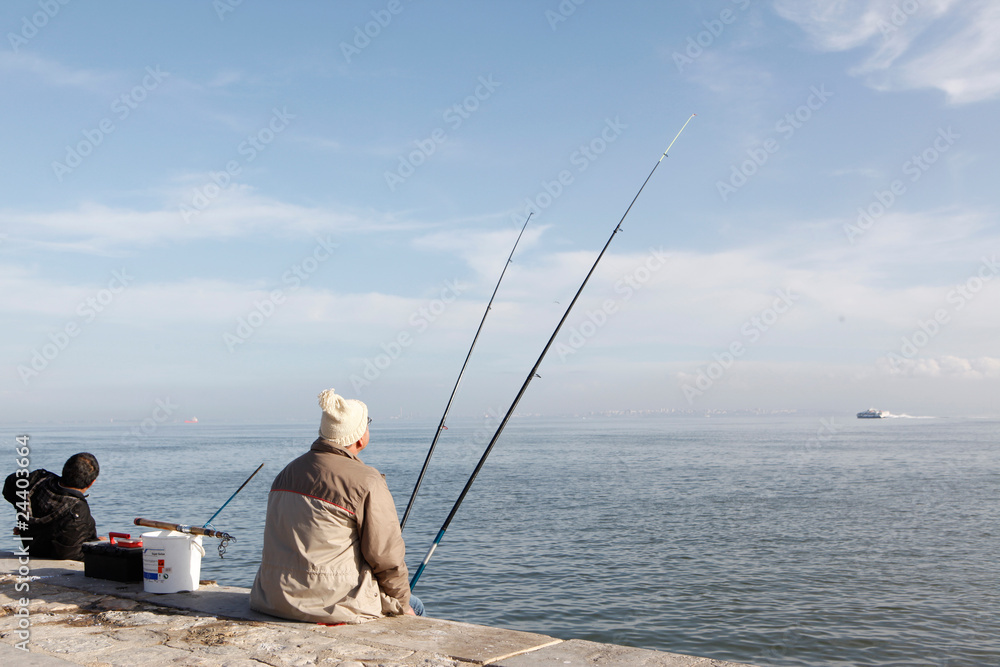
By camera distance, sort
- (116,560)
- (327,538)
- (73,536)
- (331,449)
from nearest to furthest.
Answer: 1. (327,538)
2. (331,449)
3. (116,560)
4. (73,536)

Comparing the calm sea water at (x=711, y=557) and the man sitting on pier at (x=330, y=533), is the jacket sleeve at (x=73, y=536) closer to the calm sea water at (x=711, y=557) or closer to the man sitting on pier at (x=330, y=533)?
the man sitting on pier at (x=330, y=533)

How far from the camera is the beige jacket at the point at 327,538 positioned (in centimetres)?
359

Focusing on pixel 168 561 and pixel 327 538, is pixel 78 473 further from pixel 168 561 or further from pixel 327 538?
pixel 327 538

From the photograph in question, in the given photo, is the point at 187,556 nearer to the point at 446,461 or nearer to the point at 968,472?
the point at 968,472

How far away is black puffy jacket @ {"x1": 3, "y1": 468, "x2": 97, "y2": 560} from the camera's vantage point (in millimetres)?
5305

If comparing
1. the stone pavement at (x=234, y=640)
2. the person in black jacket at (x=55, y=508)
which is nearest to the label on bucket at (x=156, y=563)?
the stone pavement at (x=234, y=640)

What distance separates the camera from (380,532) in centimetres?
362

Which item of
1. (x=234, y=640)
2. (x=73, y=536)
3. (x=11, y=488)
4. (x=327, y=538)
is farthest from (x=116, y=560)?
(x=327, y=538)

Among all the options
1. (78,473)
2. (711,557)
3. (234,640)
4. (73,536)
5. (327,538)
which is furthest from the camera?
(711,557)

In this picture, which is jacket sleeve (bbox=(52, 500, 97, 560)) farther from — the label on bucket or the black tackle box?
the label on bucket

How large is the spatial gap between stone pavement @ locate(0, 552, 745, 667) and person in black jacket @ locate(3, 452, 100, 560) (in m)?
1.05

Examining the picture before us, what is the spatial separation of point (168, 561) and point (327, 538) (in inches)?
54.5

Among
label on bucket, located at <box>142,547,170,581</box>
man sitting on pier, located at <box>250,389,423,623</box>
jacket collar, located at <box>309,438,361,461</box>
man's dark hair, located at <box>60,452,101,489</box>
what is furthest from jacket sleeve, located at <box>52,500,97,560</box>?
jacket collar, located at <box>309,438,361,461</box>

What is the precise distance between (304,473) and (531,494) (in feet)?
56.4
